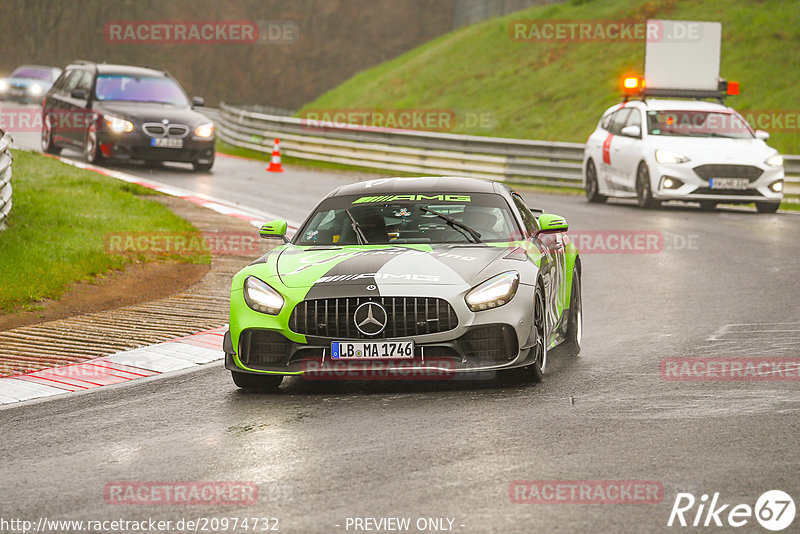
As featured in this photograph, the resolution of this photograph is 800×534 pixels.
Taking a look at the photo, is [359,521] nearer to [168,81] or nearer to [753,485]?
[753,485]

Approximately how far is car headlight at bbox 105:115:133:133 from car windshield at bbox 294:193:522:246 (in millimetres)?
14394

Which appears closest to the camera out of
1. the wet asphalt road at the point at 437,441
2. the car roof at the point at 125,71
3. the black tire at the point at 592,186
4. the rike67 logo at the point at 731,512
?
the rike67 logo at the point at 731,512

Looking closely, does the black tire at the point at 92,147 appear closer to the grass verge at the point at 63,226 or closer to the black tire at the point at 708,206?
the grass verge at the point at 63,226

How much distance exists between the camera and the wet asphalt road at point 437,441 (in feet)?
17.6

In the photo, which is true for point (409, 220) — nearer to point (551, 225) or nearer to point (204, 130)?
point (551, 225)

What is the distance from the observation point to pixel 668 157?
772 inches

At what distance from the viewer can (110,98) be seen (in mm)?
23766

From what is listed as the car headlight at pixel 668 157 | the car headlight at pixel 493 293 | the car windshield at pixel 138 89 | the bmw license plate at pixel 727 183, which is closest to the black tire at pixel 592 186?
the car headlight at pixel 668 157

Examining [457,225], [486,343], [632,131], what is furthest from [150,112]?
[486,343]

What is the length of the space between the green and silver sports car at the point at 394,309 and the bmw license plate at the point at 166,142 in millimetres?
14874

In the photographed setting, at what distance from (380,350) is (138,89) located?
58.1ft

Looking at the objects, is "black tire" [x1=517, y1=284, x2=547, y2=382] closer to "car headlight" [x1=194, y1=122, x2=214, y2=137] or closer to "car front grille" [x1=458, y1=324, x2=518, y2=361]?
"car front grille" [x1=458, y1=324, x2=518, y2=361]

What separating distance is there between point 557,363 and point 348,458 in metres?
3.01

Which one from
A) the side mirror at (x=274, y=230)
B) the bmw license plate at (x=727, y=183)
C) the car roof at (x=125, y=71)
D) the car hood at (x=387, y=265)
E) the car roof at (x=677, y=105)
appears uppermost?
the car roof at (x=125, y=71)
